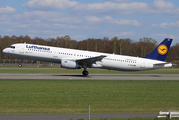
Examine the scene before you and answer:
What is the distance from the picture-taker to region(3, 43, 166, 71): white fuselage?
33531 millimetres

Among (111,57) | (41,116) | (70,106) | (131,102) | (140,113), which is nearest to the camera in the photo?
(41,116)

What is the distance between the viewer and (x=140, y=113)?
10.9 m

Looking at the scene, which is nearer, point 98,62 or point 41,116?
point 41,116

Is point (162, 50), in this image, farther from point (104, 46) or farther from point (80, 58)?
point (104, 46)

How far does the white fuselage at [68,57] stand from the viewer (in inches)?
1320

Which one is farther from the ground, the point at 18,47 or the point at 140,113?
the point at 18,47

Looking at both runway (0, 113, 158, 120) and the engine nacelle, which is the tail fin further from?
runway (0, 113, 158, 120)

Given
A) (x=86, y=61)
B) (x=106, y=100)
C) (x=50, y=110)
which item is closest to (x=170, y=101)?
(x=106, y=100)

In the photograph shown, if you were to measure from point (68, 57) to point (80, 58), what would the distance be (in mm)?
1944

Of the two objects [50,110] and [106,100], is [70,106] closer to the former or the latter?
[50,110]

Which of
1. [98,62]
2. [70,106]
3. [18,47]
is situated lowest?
[70,106]

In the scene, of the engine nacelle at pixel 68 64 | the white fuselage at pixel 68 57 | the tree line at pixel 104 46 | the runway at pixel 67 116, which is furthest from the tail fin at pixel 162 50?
the tree line at pixel 104 46

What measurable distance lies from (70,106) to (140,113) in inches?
159

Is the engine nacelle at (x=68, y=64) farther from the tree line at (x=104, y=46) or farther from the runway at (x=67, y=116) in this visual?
the tree line at (x=104, y=46)
